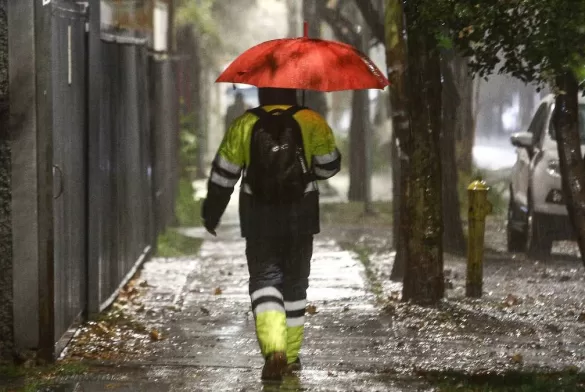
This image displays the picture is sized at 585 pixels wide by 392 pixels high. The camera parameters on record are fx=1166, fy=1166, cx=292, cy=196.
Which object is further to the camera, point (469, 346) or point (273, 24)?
point (273, 24)

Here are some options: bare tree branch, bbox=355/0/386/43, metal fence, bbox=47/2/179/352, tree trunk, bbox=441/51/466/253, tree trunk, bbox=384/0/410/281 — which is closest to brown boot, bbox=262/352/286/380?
metal fence, bbox=47/2/179/352

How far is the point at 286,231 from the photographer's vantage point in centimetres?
693

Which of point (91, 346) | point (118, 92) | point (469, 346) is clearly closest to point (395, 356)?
point (469, 346)

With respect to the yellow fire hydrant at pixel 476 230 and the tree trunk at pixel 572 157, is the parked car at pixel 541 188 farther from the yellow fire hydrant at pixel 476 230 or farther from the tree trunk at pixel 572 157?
the tree trunk at pixel 572 157

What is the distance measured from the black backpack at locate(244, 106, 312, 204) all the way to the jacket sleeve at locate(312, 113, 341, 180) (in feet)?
0.33

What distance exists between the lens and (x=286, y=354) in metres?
7.04

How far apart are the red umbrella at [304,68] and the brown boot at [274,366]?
5.14ft

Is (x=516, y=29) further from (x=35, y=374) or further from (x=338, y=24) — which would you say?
(x=338, y=24)

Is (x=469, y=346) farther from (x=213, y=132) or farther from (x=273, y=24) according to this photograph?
(x=273, y=24)

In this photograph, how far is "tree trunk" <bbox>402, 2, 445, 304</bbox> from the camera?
363 inches

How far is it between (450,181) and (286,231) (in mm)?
6665

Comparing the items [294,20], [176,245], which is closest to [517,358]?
[176,245]

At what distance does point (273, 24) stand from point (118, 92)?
193ft

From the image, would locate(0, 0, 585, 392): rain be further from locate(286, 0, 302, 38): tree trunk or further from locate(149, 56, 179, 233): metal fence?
locate(286, 0, 302, 38): tree trunk
